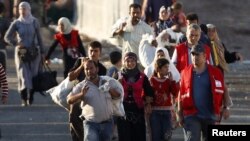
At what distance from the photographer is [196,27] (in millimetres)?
14844

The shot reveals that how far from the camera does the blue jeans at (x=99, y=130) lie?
13.7 metres

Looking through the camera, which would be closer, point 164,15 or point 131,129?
point 131,129

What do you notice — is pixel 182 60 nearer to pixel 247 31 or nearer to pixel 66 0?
pixel 247 31

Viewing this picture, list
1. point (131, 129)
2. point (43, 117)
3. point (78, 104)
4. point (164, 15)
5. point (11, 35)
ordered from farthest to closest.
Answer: point (164, 15) < point (11, 35) < point (43, 117) < point (131, 129) < point (78, 104)

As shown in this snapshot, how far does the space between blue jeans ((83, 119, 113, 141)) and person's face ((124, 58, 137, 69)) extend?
947mm

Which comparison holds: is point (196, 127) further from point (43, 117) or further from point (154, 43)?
point (43, 117)

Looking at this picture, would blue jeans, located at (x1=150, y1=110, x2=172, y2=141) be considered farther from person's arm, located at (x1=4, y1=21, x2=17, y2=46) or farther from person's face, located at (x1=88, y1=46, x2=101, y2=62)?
person's arm, located at (x1=4, y1=21, x2=17, y2=46)

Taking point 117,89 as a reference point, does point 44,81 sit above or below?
below

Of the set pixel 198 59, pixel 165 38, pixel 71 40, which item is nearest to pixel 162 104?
pixel 198 59

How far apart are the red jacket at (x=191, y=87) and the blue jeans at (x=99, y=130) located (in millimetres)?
875

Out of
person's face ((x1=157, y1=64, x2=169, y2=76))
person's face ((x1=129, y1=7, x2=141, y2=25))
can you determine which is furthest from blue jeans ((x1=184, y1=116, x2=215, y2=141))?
person's face ((x1=129, y1=7, x2=141, y2=25))

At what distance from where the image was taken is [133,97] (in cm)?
1451

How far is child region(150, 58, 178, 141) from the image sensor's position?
14.7 m

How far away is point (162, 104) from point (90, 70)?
1.44 metres
